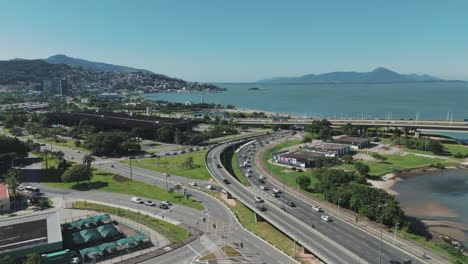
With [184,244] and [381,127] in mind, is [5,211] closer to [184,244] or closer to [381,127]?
[184,244]

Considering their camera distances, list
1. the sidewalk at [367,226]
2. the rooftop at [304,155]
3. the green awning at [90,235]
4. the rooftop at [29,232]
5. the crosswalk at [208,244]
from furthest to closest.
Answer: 1. the rooftop at [304,155]
2. the green awning at [90,235]
3. the crosswalk at [208,244]
4. the rooftop at [29,232]
5. the sidewalk at [367,226]

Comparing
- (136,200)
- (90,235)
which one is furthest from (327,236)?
(136,200)

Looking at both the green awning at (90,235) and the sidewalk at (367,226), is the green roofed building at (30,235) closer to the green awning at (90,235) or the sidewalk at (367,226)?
the green awning at (90,235)

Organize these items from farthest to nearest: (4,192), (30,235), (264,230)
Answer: (4,192) < (264,230) < (30,235)

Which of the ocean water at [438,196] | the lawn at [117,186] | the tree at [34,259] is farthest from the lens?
the lawn at [117,186]

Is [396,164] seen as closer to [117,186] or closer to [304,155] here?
[304,155]

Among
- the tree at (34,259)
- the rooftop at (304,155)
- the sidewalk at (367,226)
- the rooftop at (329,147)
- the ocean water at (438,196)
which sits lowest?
the ocean water at (438,196)

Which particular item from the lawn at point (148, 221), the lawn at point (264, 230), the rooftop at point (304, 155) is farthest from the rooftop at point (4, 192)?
the rooftop at point (304, 155)
